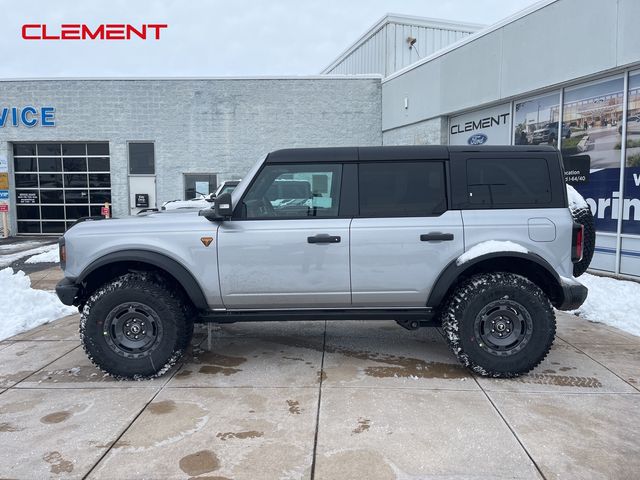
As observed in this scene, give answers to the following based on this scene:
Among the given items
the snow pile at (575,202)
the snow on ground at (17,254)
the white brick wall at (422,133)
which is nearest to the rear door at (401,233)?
the snow pile at (575,202)

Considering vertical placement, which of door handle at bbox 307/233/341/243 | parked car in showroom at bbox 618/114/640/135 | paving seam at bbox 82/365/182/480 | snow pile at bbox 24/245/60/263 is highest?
parked car in showroom at bbox 618/114/640/135

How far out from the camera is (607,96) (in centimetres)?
832

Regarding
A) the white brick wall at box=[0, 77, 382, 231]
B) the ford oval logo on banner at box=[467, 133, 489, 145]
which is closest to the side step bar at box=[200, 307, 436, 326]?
the ford oval logo on banner at box=[467, 133, 489, 145]

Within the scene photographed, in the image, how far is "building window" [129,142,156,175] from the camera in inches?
655

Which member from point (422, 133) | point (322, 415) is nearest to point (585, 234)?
point (322, 415)

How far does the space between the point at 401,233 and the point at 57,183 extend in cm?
1655

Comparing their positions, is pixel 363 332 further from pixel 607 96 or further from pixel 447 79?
pixel 447 79

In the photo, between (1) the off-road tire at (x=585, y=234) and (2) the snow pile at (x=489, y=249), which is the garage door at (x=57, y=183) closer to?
(2) the snow pile at (x=489, y=249)

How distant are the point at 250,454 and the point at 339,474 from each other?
0.59 metres

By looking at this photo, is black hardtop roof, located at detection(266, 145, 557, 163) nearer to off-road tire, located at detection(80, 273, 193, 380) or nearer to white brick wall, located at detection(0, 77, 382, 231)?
off-road tire, located at detection(80, 273, 193, 380)

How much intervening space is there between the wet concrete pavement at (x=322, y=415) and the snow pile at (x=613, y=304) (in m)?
0.94

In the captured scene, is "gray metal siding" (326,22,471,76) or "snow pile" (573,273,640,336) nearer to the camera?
"snow pile" (573,273,640,336)

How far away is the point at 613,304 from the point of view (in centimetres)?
652

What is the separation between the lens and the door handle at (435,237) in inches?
161
